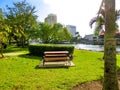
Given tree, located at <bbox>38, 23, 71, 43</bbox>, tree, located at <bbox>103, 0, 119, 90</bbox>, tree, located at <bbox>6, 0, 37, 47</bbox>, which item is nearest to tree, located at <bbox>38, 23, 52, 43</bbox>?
tree, located at <bbox>38, 23, 71, 43</bbox>

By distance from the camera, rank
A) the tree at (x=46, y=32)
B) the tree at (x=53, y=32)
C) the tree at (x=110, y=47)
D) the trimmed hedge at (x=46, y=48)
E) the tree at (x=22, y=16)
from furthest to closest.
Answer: the tree at (x=53, y=32) < the tree at (x=46, y=32) < the tree at (x=22, y=16) < the trimmed hedge at (x=46, y=48) < the tree at (x=110, y=47)

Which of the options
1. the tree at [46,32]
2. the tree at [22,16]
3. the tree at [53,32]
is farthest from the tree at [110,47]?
the tree at [53,32]

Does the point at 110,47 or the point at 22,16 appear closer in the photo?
the point at 110,47

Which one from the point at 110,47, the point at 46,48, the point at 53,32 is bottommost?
the point at 46,48

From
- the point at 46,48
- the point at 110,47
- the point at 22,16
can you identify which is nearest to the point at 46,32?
the point at 22,16

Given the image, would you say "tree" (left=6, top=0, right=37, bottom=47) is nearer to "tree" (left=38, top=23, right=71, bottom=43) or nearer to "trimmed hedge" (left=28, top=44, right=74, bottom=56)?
"trimmed hedge" (left=28, top=44, right=74, bottom=56)

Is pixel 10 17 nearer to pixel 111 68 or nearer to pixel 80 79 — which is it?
pixel 80 79

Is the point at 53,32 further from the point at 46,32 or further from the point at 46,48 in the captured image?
the point at 46,48

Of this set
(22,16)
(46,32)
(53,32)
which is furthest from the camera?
(53,32)

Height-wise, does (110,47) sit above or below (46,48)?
above

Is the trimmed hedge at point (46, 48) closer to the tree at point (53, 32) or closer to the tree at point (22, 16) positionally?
the tree at point (22, 16)

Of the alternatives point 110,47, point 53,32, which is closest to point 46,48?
point 110,47

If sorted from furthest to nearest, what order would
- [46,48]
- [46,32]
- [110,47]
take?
[46,32], [46,48], [110,47]

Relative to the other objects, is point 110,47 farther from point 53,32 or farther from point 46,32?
point 53,32
